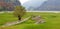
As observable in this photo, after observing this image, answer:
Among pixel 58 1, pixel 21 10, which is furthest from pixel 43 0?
pixel 21 10

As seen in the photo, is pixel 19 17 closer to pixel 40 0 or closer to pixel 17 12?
pixel 17 12

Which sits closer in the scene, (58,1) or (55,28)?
(55,28)

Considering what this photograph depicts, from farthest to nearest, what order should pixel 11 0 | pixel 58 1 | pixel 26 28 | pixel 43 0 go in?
pixel 58 1 → pixel 43 0 → pixel 11 0 → pixel 26 28

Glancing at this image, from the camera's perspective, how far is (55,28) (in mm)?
14586

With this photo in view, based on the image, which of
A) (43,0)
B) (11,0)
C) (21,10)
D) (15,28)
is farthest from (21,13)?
(43,0)

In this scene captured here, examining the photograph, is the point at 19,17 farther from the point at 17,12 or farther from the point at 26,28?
the point at 26,28

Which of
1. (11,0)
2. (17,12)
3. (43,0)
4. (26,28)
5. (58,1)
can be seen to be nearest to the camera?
(26,28)

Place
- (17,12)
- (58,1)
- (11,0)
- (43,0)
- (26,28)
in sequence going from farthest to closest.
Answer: (58,1) < (43,0) < (11,0) < (17,12) < (26,28)

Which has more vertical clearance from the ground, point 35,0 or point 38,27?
point 35,0

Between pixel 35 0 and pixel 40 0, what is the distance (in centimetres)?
179

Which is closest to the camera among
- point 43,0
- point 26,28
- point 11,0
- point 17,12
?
point 26,28

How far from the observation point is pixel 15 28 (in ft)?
50.3

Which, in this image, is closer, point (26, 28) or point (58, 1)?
point (26, 28)

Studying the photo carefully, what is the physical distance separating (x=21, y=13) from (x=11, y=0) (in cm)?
2906
